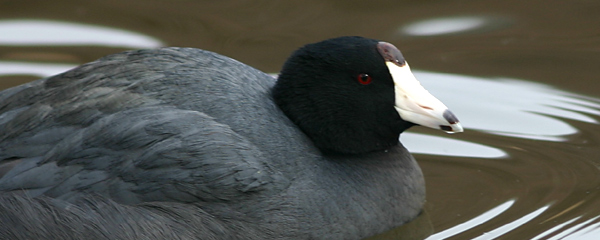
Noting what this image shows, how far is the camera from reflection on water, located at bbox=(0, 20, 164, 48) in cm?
712

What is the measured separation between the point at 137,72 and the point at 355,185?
1.18 metres

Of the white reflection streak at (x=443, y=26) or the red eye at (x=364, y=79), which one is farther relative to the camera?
the white reflection streak at (x=443, y=26)

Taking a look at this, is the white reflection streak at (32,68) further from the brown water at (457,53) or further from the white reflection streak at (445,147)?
the white reflection streak at (445,147)

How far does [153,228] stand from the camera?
416cm

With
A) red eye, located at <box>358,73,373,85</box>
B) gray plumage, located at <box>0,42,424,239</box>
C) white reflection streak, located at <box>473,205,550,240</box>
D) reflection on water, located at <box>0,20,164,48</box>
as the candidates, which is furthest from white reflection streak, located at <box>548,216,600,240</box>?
reflection on water, located at <box>0,20,164,48</box>

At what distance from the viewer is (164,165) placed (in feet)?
13.8

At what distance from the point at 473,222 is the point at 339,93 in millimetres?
937

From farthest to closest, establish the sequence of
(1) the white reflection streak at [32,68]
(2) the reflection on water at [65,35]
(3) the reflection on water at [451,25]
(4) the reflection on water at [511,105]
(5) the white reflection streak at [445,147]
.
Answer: (3) the reflection on water at [451,25]
(2) the reflection on water at [65,35]
(1) the white reflection streak at [32,68]
(4) the reflection on water at [511,105]
(5) the white reflection streak at [445,147]

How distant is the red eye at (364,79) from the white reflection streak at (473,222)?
82 centimetres

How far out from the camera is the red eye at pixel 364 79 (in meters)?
4.64

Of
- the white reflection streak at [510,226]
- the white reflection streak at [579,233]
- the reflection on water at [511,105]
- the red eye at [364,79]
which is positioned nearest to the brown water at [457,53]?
the reflection on water at [511,105]

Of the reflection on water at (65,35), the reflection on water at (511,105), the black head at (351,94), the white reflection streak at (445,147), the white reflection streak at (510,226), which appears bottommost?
the white reflection streak at (510,226)

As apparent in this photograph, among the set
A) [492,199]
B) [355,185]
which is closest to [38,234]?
[355,185]

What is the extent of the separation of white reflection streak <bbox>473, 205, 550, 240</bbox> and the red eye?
0.92 metres
